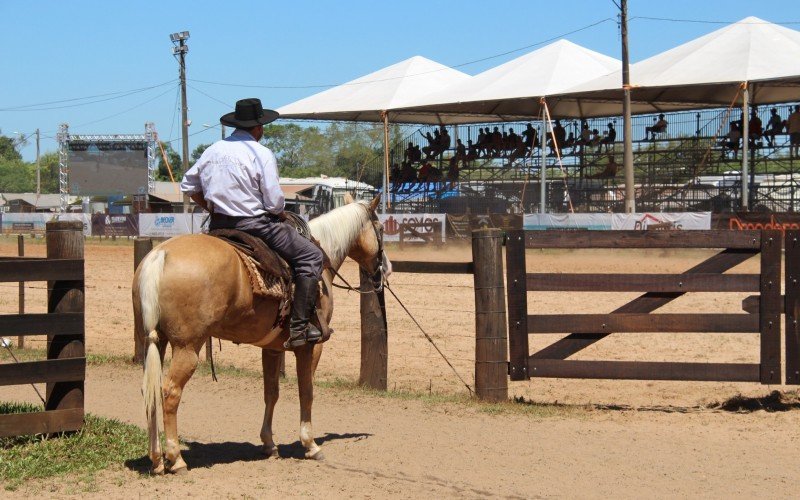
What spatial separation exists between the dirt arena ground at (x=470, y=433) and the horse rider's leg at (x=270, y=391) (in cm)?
19

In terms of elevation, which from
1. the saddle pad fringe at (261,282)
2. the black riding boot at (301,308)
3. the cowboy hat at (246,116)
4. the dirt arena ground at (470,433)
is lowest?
Answer: the dirt arena ground at (470,433)

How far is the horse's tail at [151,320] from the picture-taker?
5.96 m

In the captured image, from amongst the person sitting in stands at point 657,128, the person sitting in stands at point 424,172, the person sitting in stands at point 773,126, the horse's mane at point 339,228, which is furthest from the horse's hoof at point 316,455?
the person sitting in stands at point 424,172

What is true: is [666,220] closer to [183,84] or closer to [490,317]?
[490,317]

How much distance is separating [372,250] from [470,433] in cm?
169

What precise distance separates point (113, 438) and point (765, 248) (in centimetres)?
589

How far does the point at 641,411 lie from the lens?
29.1ft

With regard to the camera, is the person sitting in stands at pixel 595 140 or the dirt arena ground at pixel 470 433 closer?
the dirt arena ground at pixel 470 433

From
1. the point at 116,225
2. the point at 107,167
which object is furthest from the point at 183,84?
the point at 107,167

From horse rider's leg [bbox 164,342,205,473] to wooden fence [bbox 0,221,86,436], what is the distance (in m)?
1.18

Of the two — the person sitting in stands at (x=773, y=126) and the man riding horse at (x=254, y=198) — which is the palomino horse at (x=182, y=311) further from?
the person sitting in stands at (x=773, y=126)

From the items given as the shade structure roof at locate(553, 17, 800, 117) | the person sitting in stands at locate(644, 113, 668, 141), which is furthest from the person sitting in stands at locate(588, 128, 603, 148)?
the person sitting in stands at locate(644, 113, 668, 141)

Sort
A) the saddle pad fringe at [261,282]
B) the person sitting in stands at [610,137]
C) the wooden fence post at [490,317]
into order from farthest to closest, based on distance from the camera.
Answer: the person sitting in stands at [610,137]
the wooden fence post at [490,317]
the saddle pad fringe at [261,282]

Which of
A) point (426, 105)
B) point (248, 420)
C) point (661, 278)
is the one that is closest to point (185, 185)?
Answer: point (248, 420)
